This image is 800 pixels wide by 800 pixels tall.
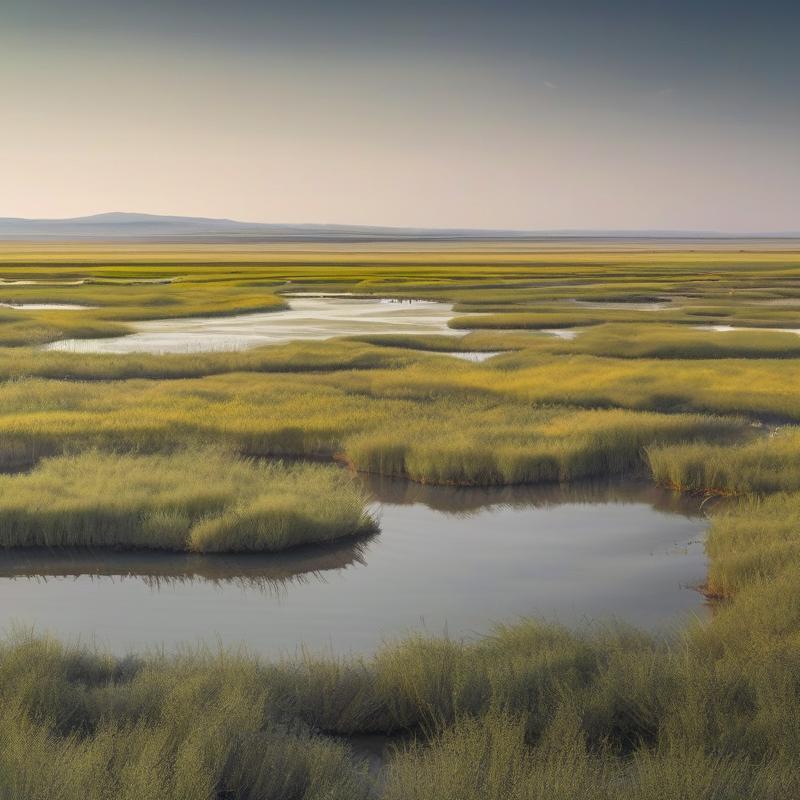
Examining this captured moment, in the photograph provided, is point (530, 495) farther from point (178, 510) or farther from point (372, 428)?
point (178, 510)

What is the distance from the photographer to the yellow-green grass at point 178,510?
43.0 ft

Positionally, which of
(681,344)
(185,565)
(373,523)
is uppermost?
(681,344)

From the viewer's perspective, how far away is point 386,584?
12406 mm

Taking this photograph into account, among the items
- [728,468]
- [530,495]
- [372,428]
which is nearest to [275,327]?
[372,428]

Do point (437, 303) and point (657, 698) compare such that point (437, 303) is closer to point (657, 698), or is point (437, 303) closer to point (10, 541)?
point (10, 541)

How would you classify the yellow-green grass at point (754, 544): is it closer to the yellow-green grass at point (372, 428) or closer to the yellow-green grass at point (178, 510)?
the yellow-green grass at point (372, 428)

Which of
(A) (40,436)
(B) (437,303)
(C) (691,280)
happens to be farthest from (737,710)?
(C) (691,280)

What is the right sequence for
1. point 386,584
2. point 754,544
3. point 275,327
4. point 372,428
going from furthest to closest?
point 275,327 → point 372,428 → point 386,584 → point 754,544

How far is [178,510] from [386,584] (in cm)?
Answer: 292

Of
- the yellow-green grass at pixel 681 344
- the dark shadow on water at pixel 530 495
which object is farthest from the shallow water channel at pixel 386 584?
the yellow-green grass at pixel 681 344

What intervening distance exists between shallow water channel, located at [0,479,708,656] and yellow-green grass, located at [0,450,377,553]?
0.24m

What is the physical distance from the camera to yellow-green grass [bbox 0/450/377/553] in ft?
43.0

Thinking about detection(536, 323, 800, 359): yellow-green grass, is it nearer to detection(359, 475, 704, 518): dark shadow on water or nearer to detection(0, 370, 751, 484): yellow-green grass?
detection(0, 370, 751, 484): yellow-green grass

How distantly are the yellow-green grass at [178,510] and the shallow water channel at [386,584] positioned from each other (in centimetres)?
24
